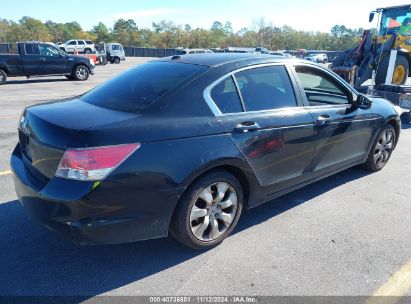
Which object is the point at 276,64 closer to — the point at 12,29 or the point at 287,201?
the point at 287,201

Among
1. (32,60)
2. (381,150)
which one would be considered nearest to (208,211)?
(381,150)

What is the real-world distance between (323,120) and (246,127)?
1.17 meters

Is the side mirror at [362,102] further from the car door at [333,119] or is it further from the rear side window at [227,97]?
the rear side window at [227,97]

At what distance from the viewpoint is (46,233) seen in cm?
328

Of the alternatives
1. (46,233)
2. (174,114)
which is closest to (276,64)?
(174,114)

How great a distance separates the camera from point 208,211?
3033 millimetres

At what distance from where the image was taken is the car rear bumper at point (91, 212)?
2.40 metres

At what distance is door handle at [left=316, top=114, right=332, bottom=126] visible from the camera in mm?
3773

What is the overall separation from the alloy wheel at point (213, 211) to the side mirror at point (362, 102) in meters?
2.18

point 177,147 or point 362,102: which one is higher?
point 362,102

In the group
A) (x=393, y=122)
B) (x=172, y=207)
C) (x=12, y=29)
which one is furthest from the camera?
(x=12, y=29)

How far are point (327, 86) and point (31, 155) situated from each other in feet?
11.0

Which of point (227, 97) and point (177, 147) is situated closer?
point (177, 147)

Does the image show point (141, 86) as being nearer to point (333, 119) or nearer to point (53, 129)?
point (53, 129)
